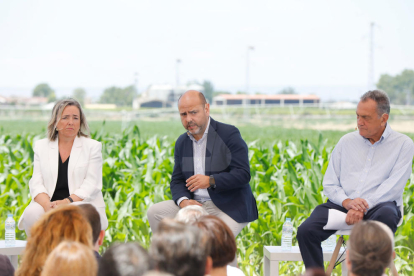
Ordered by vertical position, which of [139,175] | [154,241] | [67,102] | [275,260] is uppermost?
[67,102]

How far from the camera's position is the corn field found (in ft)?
14.3

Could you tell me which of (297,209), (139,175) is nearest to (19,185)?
(139,175)

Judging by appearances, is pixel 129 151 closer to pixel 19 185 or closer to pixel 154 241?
pixel 19 185

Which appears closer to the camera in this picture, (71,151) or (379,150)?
(379,150)

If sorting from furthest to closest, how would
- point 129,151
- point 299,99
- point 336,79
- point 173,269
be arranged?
point 336,79
point 299,99
point 129,151
point 173,269

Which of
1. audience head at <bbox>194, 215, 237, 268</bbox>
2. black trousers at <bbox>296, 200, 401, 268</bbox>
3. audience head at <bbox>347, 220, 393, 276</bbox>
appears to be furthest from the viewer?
black trousers at <bbox>296, 200, 401, 268</bbox>

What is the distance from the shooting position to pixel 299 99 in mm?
A: 42938

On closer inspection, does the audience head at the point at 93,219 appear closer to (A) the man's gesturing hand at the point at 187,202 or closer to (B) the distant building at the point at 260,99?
(A) the man's gesturing hand at the point at 187,202

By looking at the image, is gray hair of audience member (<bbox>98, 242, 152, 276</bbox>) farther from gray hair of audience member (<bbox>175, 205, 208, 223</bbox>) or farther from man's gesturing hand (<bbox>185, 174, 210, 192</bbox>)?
man's gesturing hand (<bbox>185, 174, 210, 192</bbox>)

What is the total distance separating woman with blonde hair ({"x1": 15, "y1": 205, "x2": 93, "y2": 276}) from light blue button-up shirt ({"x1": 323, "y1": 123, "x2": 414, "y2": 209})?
6.66 feet

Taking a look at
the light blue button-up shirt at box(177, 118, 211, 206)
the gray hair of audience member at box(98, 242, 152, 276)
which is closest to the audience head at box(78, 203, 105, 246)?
the gray hair of audience member at box(98, 242, 152, 276)

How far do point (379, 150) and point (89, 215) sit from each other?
212 cm

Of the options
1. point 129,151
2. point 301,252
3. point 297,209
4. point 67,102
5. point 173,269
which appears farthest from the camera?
point 129,151

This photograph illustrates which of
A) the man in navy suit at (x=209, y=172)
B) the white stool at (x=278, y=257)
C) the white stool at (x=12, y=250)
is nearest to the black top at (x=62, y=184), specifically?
the white stool at (x=12, y=250)
